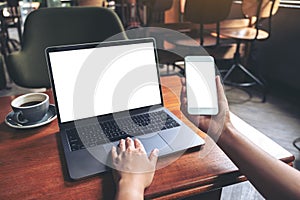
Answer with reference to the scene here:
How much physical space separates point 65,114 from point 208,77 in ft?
1.33

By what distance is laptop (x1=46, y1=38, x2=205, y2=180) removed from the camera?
2.11ft

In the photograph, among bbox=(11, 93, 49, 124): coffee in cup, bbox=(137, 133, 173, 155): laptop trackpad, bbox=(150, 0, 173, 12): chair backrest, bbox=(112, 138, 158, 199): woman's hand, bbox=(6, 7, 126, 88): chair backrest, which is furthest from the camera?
bbox=(150, 0, 173, 12): chair backrest

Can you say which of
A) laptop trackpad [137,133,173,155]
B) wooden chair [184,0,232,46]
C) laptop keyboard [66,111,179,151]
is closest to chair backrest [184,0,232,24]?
wooden chair [184,0,232,46]

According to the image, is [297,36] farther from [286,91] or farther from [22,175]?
[22,175]

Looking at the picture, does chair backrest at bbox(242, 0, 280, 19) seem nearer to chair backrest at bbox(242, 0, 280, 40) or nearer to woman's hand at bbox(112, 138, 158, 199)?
chair backrest at bbox(242, 0, 280, 40)

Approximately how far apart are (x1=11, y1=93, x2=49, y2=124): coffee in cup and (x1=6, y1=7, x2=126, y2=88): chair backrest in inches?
23.9

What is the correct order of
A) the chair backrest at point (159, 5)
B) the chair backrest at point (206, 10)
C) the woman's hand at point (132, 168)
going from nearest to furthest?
the woman's hand at point (132, 168) → the chair backrest at point (206, 10) → the chair backrest at point (159, 5)

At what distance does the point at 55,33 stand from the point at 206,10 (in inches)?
50.5

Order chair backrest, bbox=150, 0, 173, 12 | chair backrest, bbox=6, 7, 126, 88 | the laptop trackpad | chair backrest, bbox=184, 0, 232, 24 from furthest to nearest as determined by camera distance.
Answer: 1. chair backrest, bbox=150, 0, 173, 12
2. chair backrest, bbox=184, 0, 232, 24
3. chair backrest, bbox=6, 7, 126, 88
4. the laptop trackpad

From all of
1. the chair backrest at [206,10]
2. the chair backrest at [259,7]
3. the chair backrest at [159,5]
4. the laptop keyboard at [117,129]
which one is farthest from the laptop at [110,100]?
the chair backrest at [159,5]

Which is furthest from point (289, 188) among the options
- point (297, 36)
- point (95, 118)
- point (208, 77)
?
point (297, 36)

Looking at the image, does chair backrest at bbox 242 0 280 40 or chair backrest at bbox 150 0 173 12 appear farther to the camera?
chair backrest at bbox 150 0 173 12

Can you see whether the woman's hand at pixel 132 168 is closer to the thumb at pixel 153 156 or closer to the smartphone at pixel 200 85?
the thumb at pixel 153 156

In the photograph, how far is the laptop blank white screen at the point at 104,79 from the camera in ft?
2.34
